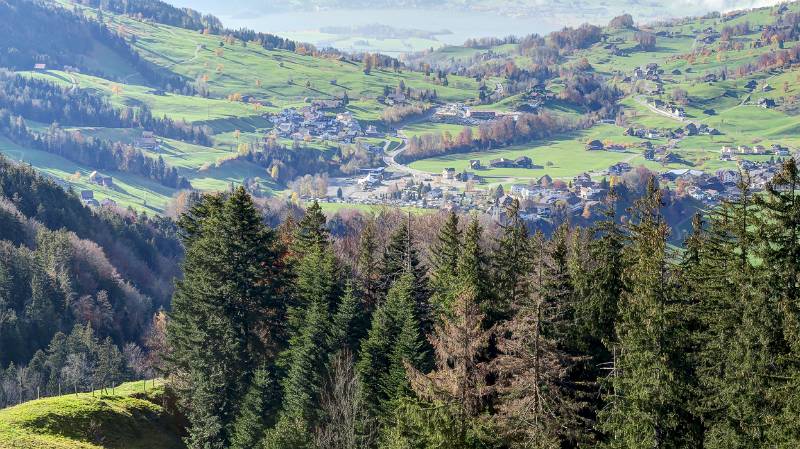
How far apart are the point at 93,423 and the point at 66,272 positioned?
2650 inches

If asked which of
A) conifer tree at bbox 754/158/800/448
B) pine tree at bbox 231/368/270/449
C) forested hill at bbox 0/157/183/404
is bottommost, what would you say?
forested hill at bbox 0/157/183/404

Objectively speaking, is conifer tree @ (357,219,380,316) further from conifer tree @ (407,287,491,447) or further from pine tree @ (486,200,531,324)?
conifer tree @ (407,287,491,447)

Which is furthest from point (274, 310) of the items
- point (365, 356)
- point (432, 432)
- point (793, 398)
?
point (793, 398)

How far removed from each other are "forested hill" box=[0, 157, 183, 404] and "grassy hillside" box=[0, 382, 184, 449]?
27.8 m

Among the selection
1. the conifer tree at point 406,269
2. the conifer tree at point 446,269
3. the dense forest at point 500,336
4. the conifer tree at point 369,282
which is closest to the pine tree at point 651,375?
the dense forest at point 500,336

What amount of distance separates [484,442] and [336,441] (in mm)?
12339

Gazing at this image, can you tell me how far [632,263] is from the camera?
46.6 m

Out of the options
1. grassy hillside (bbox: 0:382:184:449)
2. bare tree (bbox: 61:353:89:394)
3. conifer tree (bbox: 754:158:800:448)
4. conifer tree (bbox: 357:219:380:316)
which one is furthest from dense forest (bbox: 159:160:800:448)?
bare tree (bbox: 61:353:89:394)

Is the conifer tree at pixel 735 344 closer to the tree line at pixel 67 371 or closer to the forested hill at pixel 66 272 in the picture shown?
the tree line at pixel 67 371

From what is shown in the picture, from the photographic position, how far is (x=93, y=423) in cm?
5281

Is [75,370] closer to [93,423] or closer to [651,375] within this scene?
[93,423]

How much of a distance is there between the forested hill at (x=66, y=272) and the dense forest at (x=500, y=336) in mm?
33318

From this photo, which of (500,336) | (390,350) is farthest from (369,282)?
(500,336)

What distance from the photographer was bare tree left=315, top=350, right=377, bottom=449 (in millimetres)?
49812
